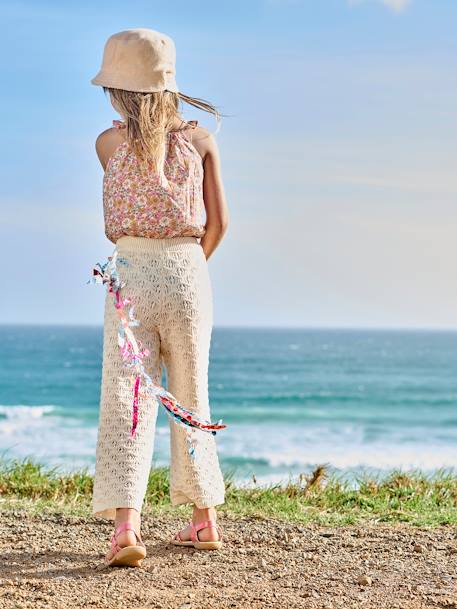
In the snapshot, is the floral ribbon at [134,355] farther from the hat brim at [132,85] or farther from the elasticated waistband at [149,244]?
the hat brim at [132,85]

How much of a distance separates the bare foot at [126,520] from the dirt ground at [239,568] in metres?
0.12

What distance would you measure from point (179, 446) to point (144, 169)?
1.27 meters

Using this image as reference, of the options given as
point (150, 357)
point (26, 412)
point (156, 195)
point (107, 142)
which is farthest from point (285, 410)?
point (156, 195)

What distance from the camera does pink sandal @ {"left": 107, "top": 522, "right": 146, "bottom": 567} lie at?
3929 millimetres

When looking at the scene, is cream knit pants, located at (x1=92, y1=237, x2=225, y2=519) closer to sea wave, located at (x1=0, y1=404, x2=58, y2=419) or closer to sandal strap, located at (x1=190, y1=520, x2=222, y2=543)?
sandal strap, located at (x1=190, y1=520, x2=222, y2=543)

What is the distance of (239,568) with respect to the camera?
4.05 meters

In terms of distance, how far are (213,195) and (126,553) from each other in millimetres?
1620

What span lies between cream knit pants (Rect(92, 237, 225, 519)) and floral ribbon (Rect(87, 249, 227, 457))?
0.02m

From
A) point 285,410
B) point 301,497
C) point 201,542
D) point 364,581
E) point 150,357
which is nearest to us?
point 364,581

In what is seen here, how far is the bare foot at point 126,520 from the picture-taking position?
13.1ft

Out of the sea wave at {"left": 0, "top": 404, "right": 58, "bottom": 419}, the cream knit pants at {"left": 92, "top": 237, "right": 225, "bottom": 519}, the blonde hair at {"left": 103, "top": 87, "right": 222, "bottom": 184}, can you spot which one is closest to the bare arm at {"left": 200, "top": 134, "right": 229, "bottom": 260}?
the cream knit pants at {"left": 92, "top": 237, "right": 225, "bottom": 519}

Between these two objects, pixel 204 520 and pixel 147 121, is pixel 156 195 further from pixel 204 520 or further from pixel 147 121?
pixel 204 520

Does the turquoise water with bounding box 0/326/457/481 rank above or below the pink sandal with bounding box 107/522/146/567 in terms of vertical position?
below

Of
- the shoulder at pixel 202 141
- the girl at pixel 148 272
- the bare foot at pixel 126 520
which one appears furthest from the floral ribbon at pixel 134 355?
the shoulder at pixel 202 141
